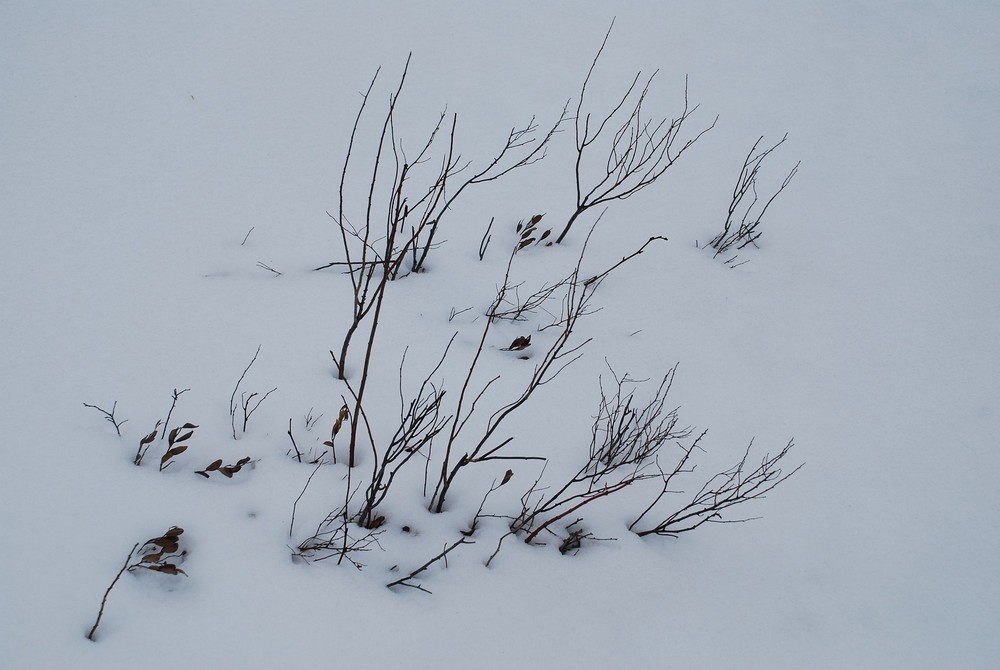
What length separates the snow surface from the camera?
53.5 inches

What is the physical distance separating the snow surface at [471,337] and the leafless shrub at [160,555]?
0.03 m

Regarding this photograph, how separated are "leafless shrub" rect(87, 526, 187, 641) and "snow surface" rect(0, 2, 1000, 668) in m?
0.03

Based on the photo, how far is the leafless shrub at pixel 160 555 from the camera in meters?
1.27

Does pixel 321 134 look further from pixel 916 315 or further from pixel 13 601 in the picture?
pixel 916 315

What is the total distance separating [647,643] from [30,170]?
2.68 meters

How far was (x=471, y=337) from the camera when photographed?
206 centimetres

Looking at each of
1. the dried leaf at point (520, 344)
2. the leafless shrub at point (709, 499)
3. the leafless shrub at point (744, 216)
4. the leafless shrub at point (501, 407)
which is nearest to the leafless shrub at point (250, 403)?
the leafless shrub at point (501, 407)

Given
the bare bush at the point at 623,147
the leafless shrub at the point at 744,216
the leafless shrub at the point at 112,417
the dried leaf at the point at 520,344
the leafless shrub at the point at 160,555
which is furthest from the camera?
the bare bush at the point at 623,147

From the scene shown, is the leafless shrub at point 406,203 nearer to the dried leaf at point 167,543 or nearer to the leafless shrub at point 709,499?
the dried leaf at point 167,543

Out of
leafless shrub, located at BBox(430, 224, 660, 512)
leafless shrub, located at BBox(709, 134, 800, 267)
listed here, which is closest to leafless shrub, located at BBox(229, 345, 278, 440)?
leafless shrub, located at BBox(430, 224, 660, 512)

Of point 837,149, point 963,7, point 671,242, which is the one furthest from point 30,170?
point 963,7

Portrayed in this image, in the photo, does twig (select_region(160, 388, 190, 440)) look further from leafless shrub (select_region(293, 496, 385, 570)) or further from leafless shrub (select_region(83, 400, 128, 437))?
leafless shrub (select_region(293, 496, 385, 570))

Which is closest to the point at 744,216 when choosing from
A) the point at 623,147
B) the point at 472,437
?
the point at 623,147

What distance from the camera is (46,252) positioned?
6.33ft
